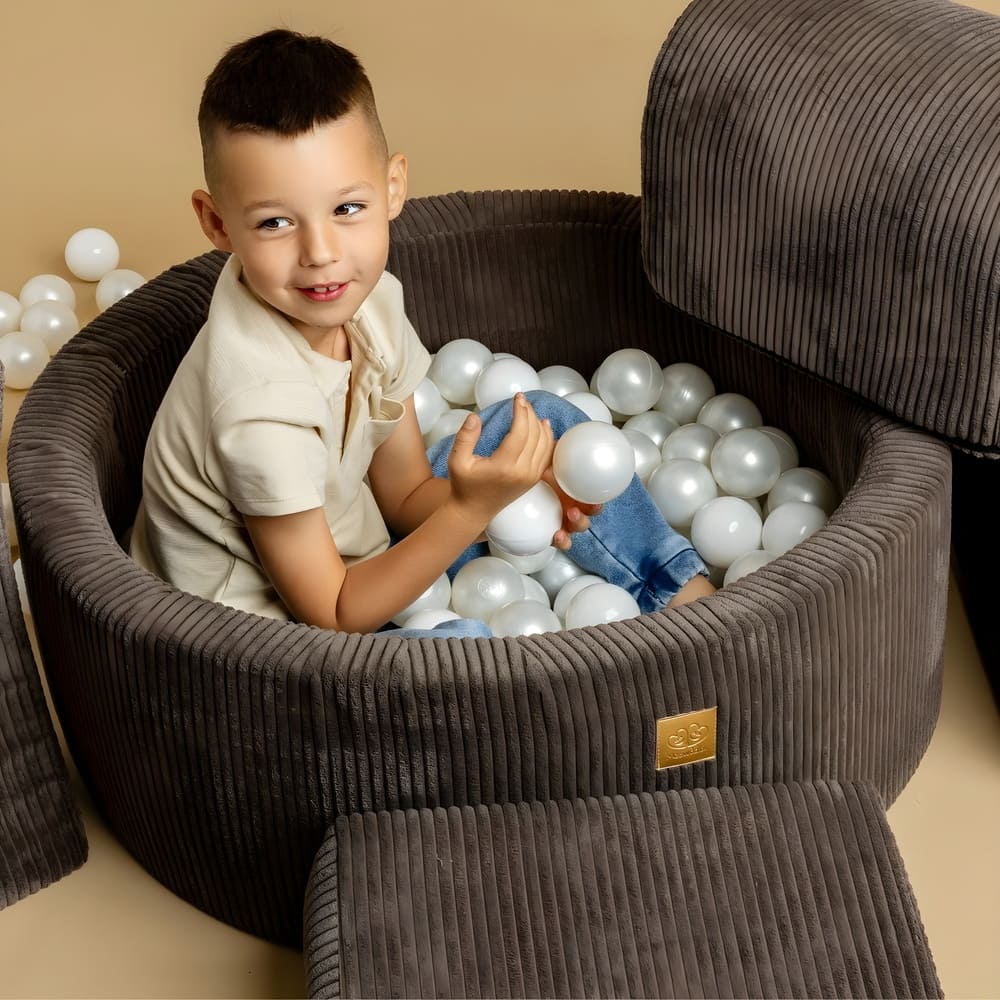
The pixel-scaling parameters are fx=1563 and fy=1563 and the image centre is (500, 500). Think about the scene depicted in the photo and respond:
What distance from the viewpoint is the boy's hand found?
1.50m

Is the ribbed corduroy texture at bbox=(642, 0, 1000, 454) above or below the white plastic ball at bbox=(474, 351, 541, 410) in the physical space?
above

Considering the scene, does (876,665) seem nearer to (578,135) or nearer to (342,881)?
(342,881)

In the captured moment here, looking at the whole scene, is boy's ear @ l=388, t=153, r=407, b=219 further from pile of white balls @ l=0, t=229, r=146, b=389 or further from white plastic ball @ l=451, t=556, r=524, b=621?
pile of white balls @ l=0, t=229, r=146, b=389

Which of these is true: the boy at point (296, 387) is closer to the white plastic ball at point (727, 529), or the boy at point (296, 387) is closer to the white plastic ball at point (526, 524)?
the white plastic ball at point (526, 524)

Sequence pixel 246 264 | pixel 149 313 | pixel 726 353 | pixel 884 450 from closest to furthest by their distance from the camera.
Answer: pixel 246 264, pixel 884 450, pixel 149 313, pixel 726 353

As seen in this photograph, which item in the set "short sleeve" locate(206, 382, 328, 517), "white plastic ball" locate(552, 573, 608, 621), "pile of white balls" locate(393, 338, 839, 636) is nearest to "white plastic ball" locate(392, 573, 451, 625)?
"pile of white balls" locate(393, 338, 839, 636)

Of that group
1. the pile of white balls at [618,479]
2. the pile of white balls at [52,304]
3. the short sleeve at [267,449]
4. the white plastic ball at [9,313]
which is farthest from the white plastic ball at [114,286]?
the short sleeve at [267,449]

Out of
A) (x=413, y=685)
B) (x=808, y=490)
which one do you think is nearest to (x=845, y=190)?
(x=808, y=490)

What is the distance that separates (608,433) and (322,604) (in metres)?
0.37

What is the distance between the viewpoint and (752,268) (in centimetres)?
171

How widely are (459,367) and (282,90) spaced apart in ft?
2.16

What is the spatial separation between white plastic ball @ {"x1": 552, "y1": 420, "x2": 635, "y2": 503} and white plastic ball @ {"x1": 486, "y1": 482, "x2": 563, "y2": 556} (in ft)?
0.15

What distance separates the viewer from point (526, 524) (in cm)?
171

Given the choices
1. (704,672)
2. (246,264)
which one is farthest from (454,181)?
(704,672)
